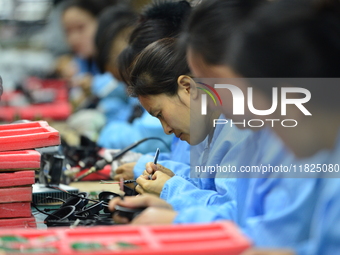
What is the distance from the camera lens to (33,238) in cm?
87

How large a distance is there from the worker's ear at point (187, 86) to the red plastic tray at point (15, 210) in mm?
580

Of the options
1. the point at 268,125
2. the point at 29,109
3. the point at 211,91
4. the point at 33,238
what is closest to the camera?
the point at 33,238

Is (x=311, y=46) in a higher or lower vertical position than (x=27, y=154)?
higher

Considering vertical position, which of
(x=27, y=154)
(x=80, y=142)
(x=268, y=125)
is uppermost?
(x=268, y=125)

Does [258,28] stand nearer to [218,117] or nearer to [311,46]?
[311,46]

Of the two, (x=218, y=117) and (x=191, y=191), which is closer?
(x=191, y=191)

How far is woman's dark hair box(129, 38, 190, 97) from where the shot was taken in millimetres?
1643

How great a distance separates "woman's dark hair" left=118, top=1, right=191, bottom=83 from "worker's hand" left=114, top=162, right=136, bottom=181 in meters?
0.33

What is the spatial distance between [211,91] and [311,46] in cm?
41

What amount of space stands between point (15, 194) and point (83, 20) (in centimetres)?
376

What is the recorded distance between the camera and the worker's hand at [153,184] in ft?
4.90

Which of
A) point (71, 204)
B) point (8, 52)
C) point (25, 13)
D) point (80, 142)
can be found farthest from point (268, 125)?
point (25, 13)

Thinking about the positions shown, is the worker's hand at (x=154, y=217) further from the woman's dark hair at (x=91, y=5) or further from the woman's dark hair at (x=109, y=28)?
the woman's dark hair at (x=91, y=5)

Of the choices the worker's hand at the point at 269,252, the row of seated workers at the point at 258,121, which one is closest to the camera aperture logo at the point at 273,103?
the row of seated workers at the point at 258,121
